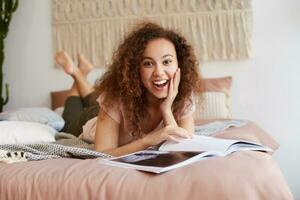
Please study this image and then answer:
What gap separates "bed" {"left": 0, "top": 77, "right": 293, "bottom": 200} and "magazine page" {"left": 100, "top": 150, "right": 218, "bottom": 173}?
17 millimetres

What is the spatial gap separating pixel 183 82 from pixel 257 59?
139 cm

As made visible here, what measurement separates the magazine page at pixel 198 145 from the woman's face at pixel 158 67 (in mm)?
231

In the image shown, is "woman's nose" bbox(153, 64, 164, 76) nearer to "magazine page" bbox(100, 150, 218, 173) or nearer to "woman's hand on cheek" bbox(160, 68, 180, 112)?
"woman's hand on cheek" bbox(160, 68, 180, 112)

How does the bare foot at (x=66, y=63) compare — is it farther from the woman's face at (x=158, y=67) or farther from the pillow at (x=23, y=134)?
the woman's face at (x=158, y=67)

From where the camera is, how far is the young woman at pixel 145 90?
1.29m

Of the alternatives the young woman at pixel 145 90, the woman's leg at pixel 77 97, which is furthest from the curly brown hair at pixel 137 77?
the woman's leg at pixel 77 97

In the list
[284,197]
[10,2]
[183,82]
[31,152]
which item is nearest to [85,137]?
[31,152]

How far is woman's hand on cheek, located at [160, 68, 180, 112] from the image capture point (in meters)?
1.31

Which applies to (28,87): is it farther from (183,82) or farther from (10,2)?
(183,82)

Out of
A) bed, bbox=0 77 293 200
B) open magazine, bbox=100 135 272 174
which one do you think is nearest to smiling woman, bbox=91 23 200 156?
open magazine, bbox=100 135 272 174

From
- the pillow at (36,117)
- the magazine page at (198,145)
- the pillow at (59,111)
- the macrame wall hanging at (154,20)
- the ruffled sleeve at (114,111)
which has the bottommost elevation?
the pillow at (59,111)

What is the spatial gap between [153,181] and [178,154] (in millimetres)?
170

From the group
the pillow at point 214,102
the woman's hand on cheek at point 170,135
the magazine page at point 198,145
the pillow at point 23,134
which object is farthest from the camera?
the pillow at point 214,102

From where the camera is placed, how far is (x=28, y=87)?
9.73 ft
